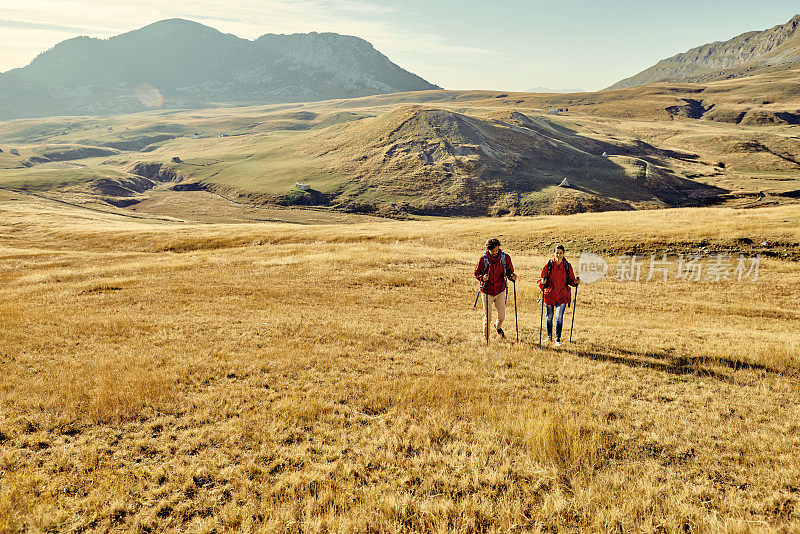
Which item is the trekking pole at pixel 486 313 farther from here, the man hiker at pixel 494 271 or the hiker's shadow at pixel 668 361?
the hiker's shadow at pixel 668 361

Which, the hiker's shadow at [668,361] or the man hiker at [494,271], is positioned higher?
the man hiker at [494,271]

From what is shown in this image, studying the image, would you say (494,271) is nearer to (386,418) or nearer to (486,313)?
(486,313)

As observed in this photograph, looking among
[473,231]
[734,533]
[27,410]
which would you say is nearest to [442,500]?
[734,533]

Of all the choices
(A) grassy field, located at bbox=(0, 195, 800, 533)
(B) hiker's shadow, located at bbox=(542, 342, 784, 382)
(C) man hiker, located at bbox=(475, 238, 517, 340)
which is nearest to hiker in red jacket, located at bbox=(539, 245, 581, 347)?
(B) hiker's shadow, located at bbox=(542, 342, 784, 382)

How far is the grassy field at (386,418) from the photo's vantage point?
19.0 ft

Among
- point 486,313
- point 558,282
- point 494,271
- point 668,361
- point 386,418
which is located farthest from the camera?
point 486,313

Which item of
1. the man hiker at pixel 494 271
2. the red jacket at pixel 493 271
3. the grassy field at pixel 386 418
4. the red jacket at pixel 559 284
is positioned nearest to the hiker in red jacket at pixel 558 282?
the red jacket at pixel 559 284

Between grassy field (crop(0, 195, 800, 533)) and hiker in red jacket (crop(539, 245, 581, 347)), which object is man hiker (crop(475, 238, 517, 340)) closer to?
hiker in red jacket (crop(539, 245, 581, 347))

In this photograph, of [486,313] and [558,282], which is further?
[486,313]

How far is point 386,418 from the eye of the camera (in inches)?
337

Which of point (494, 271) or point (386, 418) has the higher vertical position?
point (494, 271)

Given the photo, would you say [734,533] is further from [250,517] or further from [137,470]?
[137,470]

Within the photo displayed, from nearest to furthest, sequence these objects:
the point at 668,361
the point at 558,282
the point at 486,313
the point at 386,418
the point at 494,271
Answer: the point at 386,418
the point at 668,361
the point at 494,271
the point at 558,282
the point at 486,313

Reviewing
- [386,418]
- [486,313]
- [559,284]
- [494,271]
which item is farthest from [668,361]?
[386,418]
